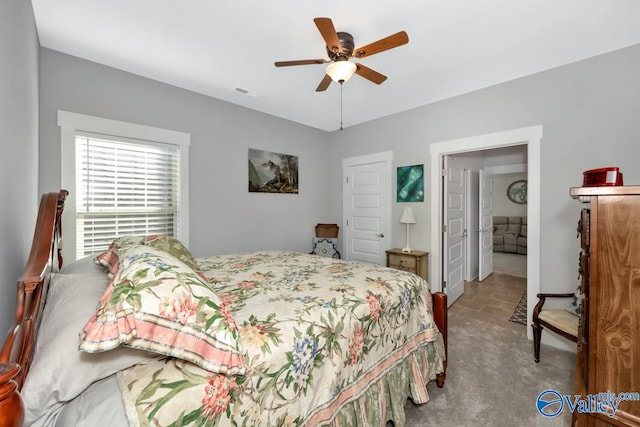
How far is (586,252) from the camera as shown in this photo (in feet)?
4.70

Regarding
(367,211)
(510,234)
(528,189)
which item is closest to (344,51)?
(528,189)

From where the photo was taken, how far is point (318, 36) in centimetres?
210

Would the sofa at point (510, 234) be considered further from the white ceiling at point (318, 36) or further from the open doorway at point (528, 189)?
the white ceiling at point (318, 36)

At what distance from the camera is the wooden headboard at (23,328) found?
433mm

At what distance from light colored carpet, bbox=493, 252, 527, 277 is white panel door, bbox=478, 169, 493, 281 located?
52 centimetres

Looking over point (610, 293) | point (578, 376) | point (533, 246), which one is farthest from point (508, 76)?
point (578, 376)

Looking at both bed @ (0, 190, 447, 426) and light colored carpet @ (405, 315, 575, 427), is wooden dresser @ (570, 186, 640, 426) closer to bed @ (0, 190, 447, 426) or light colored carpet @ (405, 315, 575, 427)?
light colored carpet @ (405, 315, 575, 427)

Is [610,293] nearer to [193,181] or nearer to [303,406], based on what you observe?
[303,406]

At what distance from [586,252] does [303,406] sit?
65.3 inches

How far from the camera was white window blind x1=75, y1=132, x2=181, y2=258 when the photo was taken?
2.46 metres

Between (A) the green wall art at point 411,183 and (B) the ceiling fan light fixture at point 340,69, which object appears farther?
(A) the green wall art at point 411,183

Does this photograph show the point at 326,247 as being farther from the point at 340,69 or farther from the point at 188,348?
the point at 188,348

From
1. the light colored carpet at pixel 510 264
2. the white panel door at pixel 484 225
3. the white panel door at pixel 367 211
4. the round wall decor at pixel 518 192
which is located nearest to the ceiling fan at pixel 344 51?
the white panel door at pixel 367 211

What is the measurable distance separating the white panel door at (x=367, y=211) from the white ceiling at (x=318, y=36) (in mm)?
1410
